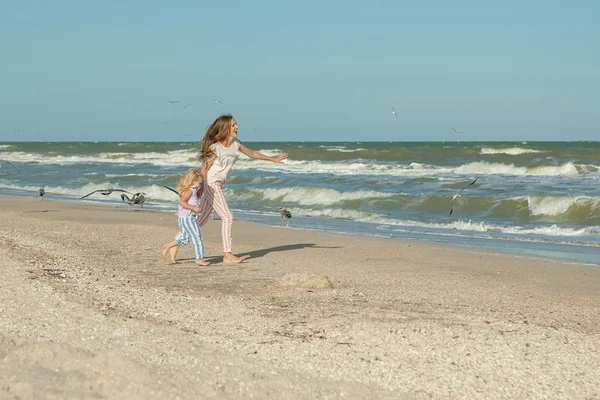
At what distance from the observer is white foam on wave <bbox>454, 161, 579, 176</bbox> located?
3691cm

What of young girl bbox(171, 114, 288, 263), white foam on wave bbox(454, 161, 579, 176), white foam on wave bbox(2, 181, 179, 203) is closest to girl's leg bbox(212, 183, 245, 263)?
young girl bbox(171, 114, 288, 263)

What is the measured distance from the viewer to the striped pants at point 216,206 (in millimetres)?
9031

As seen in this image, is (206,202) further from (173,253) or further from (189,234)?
(173,253)

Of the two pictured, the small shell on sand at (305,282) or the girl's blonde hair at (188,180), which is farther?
the girl's blonde hair at (188,180)

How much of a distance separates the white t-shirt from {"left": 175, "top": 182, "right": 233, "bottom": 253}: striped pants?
9cm

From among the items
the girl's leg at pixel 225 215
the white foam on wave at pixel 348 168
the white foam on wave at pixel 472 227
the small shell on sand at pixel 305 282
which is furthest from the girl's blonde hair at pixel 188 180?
the white foam on wave at pixel 348 168

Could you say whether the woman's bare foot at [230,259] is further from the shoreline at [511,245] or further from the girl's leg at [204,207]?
the shoreline at [511,245]

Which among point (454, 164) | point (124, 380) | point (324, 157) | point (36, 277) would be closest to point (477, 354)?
point (124, 380)

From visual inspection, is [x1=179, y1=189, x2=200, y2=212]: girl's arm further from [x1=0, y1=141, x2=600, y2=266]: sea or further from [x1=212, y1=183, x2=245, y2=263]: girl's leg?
[x1=0, y1=141, x2=600, y2=266]: sea

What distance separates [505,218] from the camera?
711 inches

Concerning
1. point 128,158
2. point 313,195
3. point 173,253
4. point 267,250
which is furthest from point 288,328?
point 128,158

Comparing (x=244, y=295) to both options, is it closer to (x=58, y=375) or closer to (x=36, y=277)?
(x=36, y=277)
